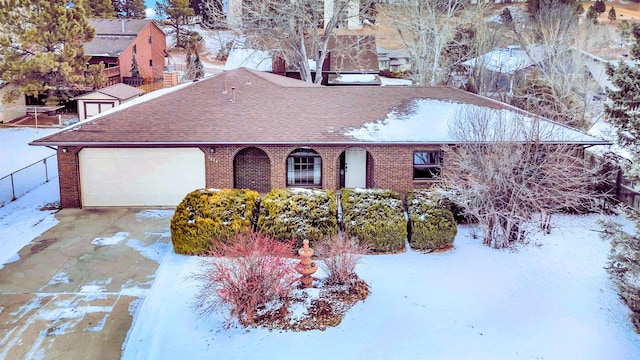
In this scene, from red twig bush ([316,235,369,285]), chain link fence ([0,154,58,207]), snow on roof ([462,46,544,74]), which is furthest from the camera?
snow on roof ([462,46,544,74])

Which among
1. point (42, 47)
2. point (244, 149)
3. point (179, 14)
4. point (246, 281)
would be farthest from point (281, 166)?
point (179, 14)

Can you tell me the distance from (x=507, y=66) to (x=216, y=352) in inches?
1327

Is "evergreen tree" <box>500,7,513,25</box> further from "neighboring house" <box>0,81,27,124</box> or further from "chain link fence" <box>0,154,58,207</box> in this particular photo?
"chain link fence" <box>0,154,58,207</box>

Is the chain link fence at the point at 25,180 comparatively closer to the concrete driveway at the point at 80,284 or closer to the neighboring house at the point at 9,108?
the concrete driveway at the point at 80,284

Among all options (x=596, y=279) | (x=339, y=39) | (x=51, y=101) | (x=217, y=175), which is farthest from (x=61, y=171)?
(x=339, y=39)

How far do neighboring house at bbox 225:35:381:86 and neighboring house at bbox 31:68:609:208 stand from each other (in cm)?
1693

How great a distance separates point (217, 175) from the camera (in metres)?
18.7

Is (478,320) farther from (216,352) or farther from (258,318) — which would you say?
(216,352)

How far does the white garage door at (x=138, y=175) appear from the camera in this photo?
18719 mm

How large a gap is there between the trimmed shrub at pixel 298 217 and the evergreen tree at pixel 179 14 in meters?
49.8

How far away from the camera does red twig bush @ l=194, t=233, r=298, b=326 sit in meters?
11.4

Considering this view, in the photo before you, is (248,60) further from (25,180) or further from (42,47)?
(25,180)

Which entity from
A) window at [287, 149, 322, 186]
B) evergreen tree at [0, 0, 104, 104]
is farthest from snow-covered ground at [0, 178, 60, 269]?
evergreen tree at [0, 0, 104, 104]

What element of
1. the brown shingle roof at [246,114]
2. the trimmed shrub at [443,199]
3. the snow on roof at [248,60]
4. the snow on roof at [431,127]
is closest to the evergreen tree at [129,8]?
the snow on roof at [248,60]
